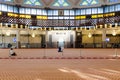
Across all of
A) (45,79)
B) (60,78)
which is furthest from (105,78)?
(45,79)

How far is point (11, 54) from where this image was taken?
26.8 m

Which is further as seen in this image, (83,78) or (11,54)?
(11,54)

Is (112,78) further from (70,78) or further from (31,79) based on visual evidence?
(31,79)

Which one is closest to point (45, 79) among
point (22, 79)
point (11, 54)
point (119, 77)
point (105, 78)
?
point (22, 79)

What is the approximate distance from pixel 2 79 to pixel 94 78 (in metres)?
4.48

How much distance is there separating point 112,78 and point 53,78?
115 inches

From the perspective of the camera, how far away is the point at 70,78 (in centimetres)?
1102

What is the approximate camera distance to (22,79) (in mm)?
10617

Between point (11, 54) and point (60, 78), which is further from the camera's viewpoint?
point (11, 54)

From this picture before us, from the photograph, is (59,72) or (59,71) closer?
(59,72)

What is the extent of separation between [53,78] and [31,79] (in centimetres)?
109

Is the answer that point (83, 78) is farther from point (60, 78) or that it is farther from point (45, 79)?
point (45, 79)

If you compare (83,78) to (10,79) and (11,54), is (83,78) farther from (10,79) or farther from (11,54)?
(11,54)

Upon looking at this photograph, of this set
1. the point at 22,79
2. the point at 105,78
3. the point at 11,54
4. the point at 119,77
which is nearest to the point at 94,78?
the point at 105,78
